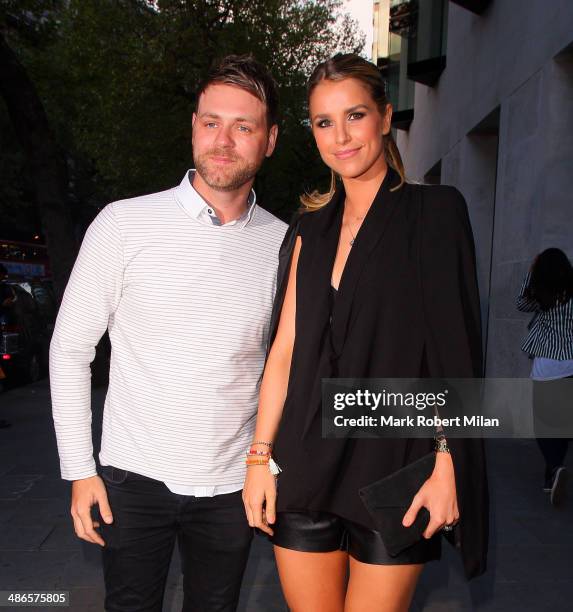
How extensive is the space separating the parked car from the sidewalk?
481 cm

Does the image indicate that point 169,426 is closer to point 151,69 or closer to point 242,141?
point 242,141

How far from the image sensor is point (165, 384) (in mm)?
2172

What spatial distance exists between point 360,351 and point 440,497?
0.48 m

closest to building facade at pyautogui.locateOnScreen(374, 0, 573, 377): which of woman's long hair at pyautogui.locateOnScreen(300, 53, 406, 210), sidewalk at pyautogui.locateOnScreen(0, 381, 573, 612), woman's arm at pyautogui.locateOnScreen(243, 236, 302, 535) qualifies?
sidewalk at pyautogui.locateOnScreen(0, 381, 573, 612)

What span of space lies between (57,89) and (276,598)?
14.1 metres

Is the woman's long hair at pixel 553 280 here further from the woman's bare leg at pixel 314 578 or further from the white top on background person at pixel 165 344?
the woman's bare leg at pixel 314 578

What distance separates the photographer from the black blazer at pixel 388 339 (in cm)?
186

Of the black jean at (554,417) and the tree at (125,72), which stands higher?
the tree at (125,72)

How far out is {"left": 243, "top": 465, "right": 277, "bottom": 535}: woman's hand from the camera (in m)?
2.03

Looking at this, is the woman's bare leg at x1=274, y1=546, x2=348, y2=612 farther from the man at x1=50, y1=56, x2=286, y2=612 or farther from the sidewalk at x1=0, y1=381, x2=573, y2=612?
the sidewalk at x1=0, y1=381, x2=573, y2=612

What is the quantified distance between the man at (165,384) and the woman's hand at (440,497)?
2.23ft

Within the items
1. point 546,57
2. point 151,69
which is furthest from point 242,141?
point 151,69

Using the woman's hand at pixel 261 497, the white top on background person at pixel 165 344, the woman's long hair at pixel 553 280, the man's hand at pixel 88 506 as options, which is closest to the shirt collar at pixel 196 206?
the white top on background person at pixel 165 344

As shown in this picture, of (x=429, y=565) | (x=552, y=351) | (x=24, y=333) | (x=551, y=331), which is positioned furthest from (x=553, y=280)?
(x=24, y=333)
